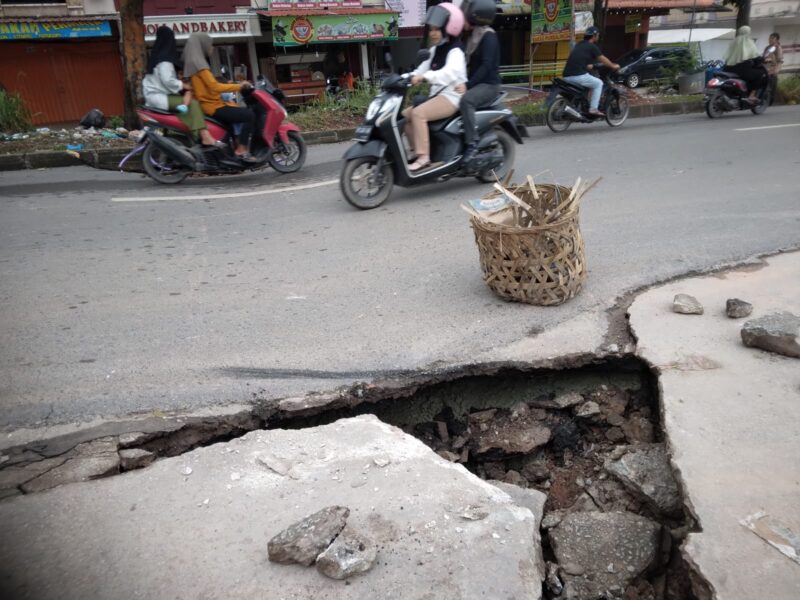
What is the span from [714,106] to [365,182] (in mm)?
8900

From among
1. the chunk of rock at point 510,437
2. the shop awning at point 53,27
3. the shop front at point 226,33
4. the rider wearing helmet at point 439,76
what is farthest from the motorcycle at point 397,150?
the shop awning at point 53,27

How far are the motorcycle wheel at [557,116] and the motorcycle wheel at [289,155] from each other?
16.2 feet

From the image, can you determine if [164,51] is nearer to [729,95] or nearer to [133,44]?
[133,44]

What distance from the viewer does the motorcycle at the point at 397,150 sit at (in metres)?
5.93

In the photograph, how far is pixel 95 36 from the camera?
18375 mm

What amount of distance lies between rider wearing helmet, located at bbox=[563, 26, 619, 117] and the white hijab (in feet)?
10.2

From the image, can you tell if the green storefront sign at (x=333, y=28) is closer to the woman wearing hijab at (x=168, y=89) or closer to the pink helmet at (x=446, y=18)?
the woman wearing hijab at (x=168, y=89)

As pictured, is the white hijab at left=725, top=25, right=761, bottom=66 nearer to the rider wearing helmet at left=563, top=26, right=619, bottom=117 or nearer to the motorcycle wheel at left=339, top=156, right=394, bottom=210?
the rider wearing helmet at left=563, top=26, right=619, bottom=117

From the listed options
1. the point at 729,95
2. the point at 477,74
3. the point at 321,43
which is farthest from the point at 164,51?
the point at 321,43

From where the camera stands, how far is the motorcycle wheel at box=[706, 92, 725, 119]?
11816 mm

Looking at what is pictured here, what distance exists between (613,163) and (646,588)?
656 cm

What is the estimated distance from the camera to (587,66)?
10562 millimetres

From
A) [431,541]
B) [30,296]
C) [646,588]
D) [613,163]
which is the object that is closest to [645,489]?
[646,588]

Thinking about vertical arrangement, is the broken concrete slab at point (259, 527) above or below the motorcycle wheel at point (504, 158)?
below
